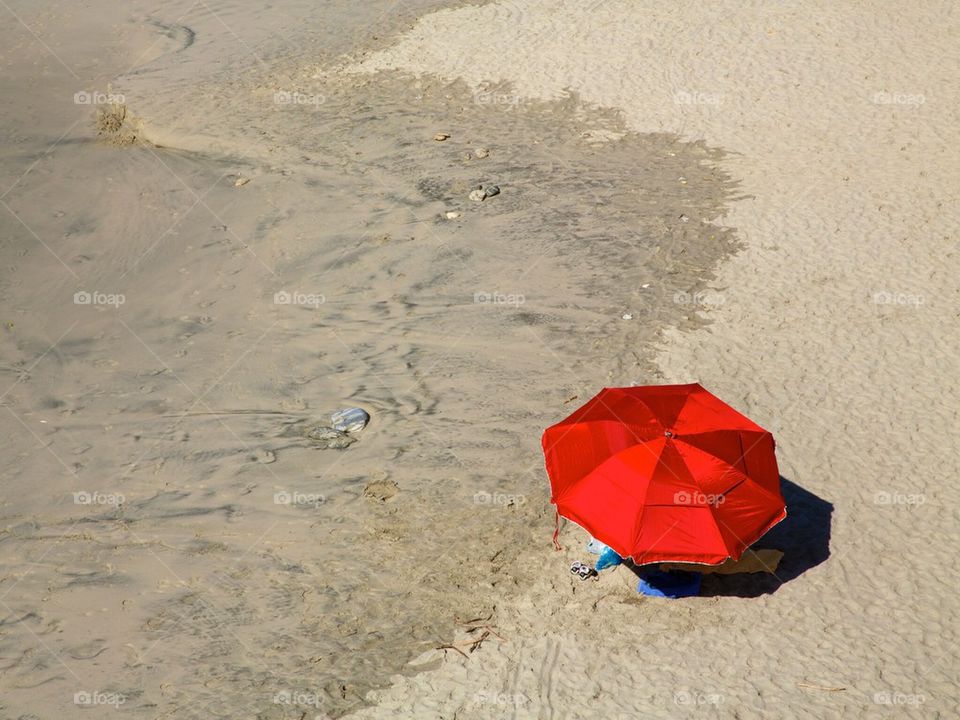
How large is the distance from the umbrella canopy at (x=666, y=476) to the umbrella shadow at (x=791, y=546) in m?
0.65

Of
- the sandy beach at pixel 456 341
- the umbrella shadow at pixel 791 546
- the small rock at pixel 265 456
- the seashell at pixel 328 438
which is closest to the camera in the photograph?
the sandy beach at pixel 456 341

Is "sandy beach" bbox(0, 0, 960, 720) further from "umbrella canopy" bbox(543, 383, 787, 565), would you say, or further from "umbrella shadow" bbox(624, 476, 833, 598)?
"umbrella canopy" bbox(543, 383, 787, 565)

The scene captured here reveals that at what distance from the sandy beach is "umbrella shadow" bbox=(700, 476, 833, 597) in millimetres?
27

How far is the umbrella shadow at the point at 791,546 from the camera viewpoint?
7875 mm

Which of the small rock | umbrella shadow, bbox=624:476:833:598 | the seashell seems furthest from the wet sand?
umbrella shadow, bbox=624:476:833:598

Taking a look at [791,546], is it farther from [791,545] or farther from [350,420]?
[350,420]

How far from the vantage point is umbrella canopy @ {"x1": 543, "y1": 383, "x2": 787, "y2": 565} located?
723 centimetres

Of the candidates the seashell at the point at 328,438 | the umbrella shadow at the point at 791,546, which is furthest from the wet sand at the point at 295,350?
the umbrella shadow at the point at 791,546

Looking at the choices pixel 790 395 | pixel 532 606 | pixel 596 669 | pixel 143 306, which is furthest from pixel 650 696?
pixel 143 306

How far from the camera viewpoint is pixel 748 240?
1227cm

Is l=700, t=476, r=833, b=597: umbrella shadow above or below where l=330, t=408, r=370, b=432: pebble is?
above

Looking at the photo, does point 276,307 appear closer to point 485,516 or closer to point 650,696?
point 485,516

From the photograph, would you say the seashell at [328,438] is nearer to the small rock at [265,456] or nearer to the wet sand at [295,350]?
the wet sand at [295,350]

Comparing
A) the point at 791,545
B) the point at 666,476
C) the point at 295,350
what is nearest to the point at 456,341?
the point at 295,350
